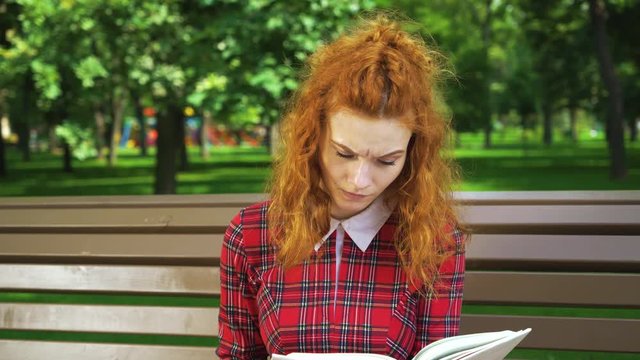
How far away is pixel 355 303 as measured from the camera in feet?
6.57

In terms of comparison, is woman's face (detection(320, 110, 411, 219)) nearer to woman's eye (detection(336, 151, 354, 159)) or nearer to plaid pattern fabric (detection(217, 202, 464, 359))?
woman's eye (detection(336, 151, 354, 159))

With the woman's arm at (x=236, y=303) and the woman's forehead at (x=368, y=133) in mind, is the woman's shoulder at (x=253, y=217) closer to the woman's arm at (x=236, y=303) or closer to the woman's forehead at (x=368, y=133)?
the woman's arm at (x=236, y=303)

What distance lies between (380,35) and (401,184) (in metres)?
0.36

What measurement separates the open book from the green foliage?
1307 cm

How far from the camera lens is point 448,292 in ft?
6.63

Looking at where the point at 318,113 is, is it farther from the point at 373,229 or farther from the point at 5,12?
the point at 5,12

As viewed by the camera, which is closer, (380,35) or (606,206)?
(380,35)

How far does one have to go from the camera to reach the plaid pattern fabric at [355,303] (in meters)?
2.00

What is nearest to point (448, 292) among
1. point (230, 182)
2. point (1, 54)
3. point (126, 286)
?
point (126, 286)

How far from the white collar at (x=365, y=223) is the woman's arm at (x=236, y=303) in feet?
0.69

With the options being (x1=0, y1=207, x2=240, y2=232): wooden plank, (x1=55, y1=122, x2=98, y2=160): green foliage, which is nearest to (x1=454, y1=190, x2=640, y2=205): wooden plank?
(x1=0, y1=207, x2=240, y2=232): wooden plank

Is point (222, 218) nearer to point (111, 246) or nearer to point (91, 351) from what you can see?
point (111, 246)

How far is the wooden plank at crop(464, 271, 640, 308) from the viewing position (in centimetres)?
253

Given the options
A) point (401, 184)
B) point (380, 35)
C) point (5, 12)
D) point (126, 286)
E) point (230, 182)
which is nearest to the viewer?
point (380, 35)
